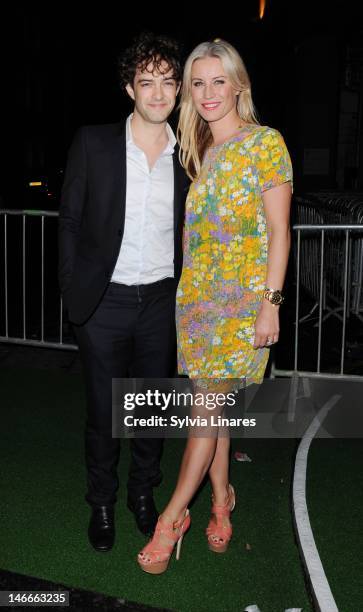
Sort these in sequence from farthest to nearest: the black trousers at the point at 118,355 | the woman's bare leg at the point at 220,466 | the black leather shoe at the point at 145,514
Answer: the black leather shoe at the point at 145,514, the woman's bare leg at the point at 220,466, the black trousers at the point at 118,355

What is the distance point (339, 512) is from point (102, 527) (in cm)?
125

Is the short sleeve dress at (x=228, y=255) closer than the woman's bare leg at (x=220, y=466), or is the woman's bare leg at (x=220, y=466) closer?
the short sleeve dress at (x=228, y=255)

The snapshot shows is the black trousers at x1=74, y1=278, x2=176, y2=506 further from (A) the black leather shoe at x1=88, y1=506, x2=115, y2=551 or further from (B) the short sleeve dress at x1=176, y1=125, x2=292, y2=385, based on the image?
(B) the short sleeve dress at x1=176, y1=125, x2=292, y2=385

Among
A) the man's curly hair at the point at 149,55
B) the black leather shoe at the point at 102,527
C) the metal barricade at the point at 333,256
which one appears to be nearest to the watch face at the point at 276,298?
the man's curly hair at the point at 149,55

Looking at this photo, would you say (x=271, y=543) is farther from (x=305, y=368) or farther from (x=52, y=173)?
(x=52, y=173)

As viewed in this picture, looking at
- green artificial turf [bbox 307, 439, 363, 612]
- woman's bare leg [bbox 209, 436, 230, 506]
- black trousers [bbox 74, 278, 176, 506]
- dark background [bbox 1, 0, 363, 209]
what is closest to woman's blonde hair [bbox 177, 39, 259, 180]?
dark background [bbox 1, 0, 363, 209]

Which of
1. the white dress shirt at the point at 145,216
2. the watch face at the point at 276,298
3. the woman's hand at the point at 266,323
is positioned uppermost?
the white dress shirt at the point at 145,216

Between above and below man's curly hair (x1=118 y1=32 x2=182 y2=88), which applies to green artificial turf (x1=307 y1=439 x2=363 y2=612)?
below

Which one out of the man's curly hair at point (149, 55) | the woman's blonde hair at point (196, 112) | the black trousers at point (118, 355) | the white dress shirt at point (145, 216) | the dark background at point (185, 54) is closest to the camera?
the woman's blonde hair at point (196, 112)

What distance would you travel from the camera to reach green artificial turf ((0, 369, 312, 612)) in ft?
9.85

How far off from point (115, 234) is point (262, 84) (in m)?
6.55

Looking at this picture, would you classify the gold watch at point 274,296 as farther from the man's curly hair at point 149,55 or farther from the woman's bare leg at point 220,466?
the man's curly hair at point 149,55

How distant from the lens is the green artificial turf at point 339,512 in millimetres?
3064

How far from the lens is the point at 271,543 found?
344 centimetres
